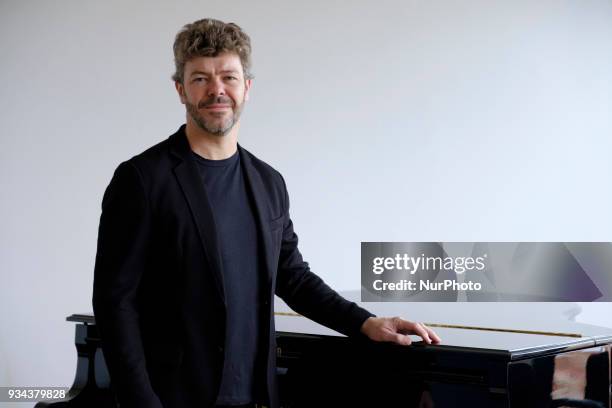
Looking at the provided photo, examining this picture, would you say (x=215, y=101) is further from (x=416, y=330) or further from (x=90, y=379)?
(x=90, y=379)

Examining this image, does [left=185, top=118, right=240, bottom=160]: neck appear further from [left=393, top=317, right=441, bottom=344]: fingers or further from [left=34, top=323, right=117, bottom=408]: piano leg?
[left=34, top=323, right=117, bottom=408]: piano leg

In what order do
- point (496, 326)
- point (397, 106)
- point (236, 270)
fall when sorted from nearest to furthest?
point (236, 270), point (496, 326), point (397, 106)

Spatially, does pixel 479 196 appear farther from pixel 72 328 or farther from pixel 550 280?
pixel 72 328

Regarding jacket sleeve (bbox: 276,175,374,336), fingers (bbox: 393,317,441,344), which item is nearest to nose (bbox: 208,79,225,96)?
jacket sleeve (bbox: 276,175,374,336)

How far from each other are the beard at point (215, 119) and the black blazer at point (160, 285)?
0.07 meters

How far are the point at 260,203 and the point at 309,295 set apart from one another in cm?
33

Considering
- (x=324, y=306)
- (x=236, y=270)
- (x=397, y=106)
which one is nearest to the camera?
(x=236, y=270)

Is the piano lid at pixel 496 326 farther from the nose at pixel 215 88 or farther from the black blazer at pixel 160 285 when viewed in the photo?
the nose at pixel 215 88

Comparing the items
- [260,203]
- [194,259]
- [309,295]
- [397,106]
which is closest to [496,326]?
[309,295]

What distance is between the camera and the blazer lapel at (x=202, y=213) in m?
1.73

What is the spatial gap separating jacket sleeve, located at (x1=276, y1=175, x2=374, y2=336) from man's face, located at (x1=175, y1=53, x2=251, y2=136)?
0.32 meters

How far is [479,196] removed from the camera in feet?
17.4

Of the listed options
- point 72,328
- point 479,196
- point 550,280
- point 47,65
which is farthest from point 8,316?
point 550,280

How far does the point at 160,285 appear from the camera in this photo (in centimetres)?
176
